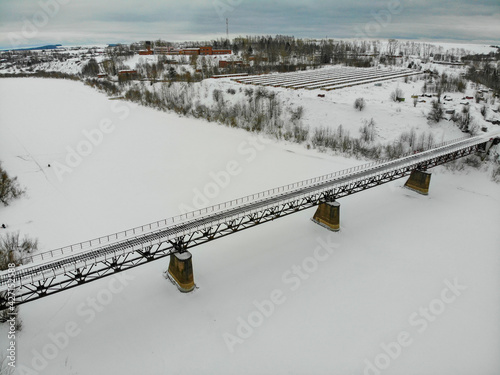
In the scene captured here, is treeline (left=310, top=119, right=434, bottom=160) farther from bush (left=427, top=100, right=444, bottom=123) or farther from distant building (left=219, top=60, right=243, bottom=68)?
distant building (left=219, top=60, right=243, bottom=68)

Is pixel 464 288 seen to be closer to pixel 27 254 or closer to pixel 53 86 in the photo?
pixel 27 254

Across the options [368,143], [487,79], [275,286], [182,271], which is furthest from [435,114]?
Answer: [182,271]

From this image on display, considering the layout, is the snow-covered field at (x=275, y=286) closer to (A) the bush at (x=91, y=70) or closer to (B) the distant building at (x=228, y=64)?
(B) the distant building at (x=228, y=64)

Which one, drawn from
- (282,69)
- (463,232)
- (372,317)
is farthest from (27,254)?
(282,69)

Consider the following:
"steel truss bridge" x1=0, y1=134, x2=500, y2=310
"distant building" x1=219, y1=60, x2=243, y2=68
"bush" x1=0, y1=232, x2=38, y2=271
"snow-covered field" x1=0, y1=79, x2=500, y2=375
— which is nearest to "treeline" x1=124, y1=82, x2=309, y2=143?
"snow-covered field" x1=0, y1=79, x2=500, y2=375

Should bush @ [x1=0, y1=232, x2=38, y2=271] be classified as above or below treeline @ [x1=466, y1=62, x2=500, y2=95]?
below
